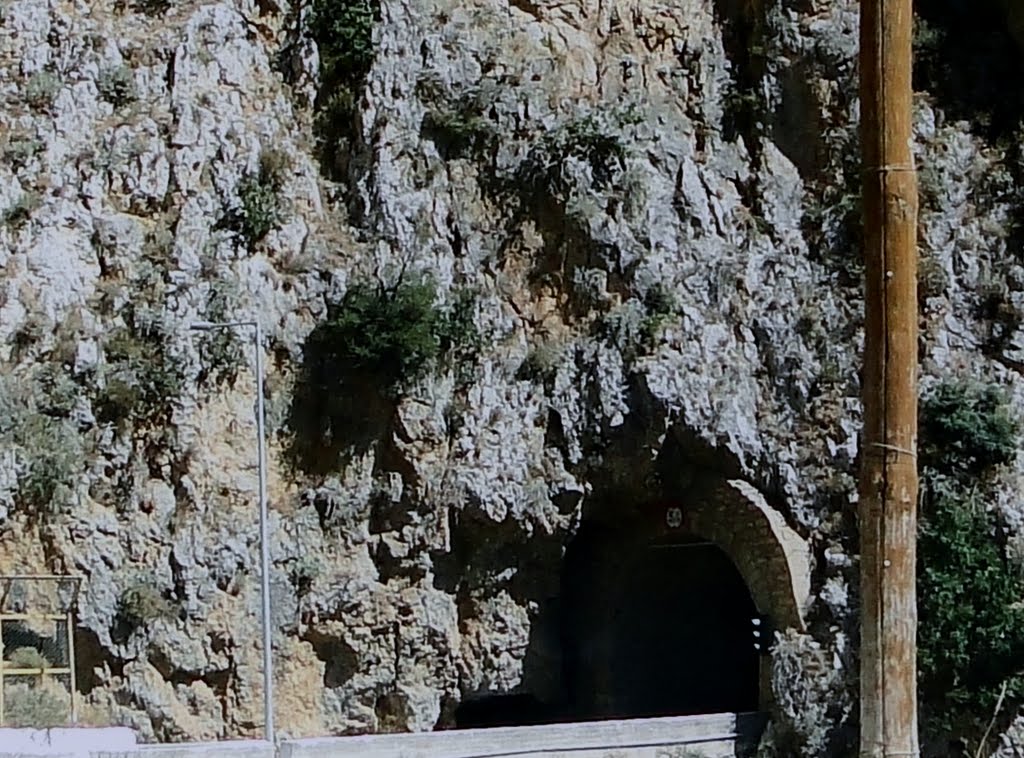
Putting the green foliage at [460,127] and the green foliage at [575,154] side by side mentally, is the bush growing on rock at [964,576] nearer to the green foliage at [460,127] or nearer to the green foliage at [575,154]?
the green foliage at [575,154]

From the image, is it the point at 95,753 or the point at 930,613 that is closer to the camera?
the point at 95,753

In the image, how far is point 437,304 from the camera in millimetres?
22859

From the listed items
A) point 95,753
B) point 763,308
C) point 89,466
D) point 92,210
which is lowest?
point 95,753

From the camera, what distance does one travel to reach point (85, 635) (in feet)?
68.4

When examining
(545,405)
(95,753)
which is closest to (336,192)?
(545,405)

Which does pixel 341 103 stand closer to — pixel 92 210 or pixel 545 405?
pixel 92 210

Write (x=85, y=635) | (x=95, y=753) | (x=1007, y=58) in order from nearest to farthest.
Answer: (x=95, y=753) < (x=85, y=635) < (x=1007, y=58)

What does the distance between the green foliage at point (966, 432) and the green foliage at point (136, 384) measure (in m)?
11.6

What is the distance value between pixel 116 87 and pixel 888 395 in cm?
1854

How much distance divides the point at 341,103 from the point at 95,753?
12324 millimetres

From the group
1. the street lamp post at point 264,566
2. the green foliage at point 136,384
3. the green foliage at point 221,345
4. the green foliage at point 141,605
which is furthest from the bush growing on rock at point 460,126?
the green foliage at point 141,605

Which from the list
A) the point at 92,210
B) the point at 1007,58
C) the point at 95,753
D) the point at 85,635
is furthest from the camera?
the point at 1007,58

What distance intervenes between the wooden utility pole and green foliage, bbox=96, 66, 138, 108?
58.7ft

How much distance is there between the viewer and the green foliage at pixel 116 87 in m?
23.4
